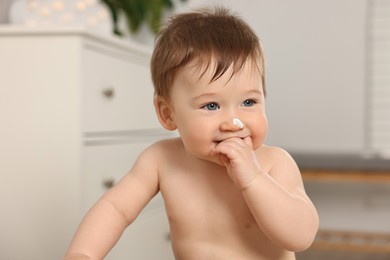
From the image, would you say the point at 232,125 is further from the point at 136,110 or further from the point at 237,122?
the point at 136,110

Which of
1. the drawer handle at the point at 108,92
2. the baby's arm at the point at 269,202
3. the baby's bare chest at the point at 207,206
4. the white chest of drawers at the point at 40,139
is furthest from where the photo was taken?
the drawer handle at the point at 108,92

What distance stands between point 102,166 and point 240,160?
0.77 m

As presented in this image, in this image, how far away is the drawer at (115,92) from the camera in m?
1.46

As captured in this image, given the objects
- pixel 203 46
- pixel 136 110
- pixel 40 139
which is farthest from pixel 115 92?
pixel 203 46

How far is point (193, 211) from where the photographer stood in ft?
3.21

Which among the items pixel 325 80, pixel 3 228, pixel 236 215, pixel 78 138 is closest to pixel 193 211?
pixel 236 215

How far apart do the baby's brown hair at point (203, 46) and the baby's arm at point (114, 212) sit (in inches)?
5.3

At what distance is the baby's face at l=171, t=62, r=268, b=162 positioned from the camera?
87cm

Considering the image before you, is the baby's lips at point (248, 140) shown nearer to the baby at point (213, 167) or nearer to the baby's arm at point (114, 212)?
the baby at point (213, 167)

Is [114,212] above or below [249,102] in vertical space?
below

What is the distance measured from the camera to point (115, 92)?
165 centimetres

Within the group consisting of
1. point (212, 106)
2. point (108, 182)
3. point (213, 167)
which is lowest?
point (108, 182)

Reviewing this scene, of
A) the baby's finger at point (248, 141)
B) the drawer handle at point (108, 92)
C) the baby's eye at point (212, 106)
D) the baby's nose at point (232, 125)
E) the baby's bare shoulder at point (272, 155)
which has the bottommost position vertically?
the baby's bare shoulder at point (272, 155)

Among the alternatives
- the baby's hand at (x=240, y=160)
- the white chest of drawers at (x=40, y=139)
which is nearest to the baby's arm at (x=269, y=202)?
the baby's hand at (x=240, y=160)
